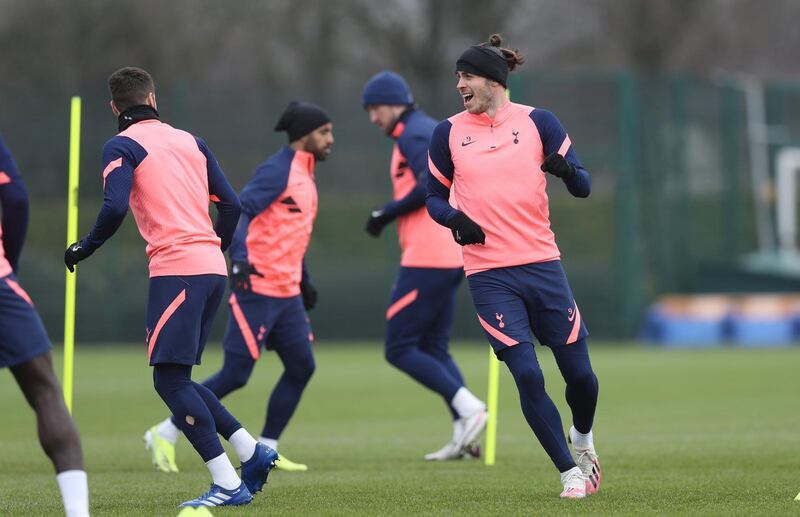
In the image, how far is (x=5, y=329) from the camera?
18.2 feet

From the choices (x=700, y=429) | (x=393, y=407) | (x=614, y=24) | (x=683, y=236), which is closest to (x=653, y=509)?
(x=700, y=429)

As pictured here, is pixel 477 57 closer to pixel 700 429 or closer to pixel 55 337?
pixel 700 429

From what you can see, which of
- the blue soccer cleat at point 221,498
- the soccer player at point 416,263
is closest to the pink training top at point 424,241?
the soccer player at point 416,263

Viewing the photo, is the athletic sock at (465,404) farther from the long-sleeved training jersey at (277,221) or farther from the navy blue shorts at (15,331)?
the navy blue shorts at (15,331)

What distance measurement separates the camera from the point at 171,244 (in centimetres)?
688

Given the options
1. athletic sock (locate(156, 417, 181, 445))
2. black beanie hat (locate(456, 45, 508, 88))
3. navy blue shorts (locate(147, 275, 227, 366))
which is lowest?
athletic sock (locate(156, 417, 181, 445))

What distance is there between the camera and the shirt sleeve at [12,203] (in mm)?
5637

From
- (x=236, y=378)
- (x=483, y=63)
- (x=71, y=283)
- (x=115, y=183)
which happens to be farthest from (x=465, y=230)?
(x=71, y=283)

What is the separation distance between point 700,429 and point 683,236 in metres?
13.7

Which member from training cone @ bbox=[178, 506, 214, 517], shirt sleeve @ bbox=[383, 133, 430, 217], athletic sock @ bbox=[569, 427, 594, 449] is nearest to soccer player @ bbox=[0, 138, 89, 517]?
training cone @ bbox=[178, 506, 214, 517]

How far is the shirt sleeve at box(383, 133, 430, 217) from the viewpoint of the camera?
9.63 metres

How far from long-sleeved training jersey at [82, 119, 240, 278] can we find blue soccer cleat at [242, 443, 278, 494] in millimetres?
919

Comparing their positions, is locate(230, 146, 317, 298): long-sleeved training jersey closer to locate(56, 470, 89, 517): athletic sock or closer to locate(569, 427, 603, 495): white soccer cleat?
locate(569, 427, 603, 495): white soccer cleat

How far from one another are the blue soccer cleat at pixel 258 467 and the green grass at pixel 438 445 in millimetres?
134
